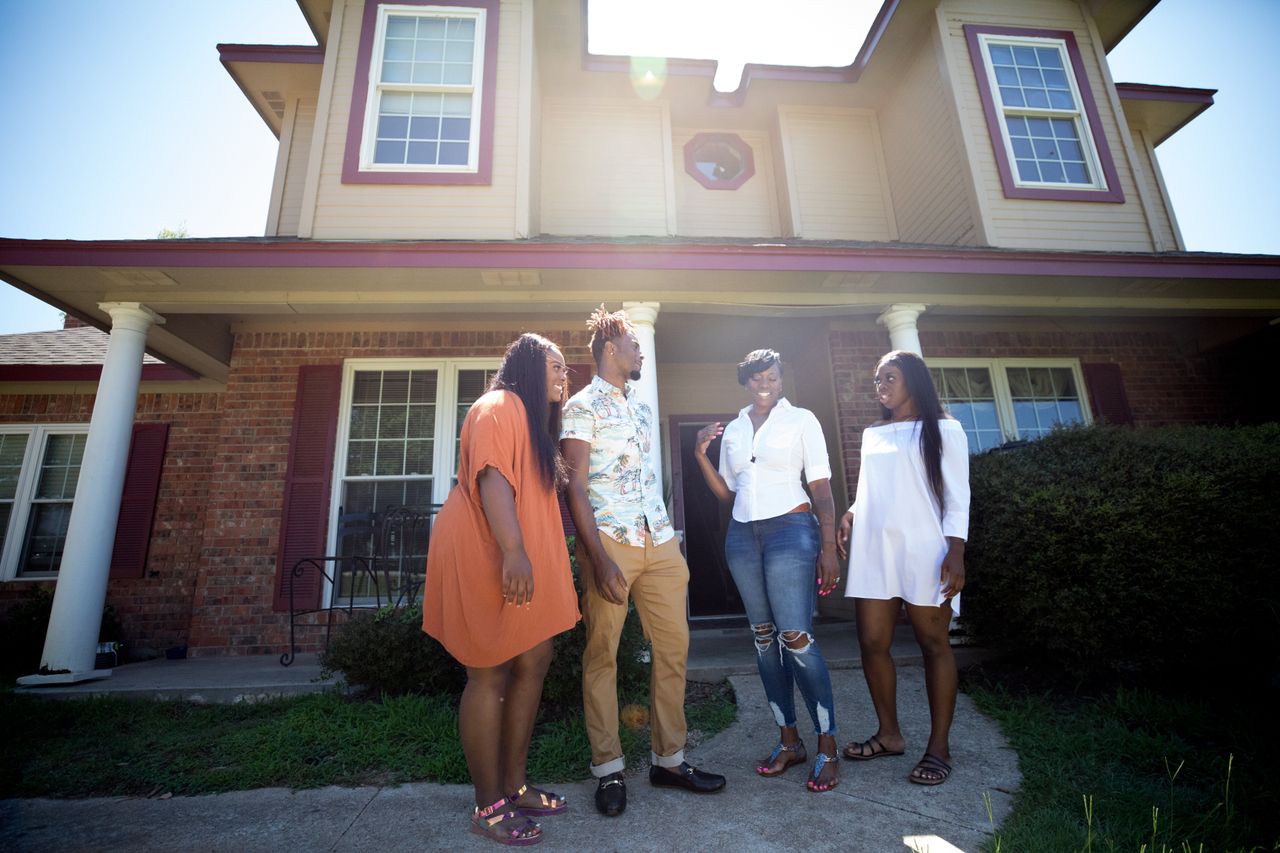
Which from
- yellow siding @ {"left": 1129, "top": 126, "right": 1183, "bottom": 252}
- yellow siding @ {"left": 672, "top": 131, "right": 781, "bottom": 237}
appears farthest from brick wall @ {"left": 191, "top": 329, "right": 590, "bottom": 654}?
yellow siding @ {"left": 1129, "top": 126, "right": 1183, "bottom": 252}

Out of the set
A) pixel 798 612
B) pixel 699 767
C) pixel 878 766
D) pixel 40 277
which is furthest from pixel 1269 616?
pixel 40 277

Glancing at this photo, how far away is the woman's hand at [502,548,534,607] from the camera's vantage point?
187cm

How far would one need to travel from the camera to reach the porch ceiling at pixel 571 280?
4.50 meters

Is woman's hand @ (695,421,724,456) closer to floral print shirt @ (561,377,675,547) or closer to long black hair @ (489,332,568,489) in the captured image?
floral print shirt @ (561,377,675,547)

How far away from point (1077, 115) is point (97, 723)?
31.5ft

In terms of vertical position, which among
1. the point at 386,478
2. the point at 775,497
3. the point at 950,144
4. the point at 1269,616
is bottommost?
the point at 1269,616

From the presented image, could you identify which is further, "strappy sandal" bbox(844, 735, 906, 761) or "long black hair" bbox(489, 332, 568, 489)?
"strappy sandal" bbox(844, 735, 906, 761)

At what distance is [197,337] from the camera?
5.40 m

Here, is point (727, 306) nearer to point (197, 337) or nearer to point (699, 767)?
point (699, 767)

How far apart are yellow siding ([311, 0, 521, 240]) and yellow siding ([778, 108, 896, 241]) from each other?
129 inches

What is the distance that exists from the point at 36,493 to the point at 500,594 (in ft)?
24.0

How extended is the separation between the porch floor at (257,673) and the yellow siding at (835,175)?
464cm

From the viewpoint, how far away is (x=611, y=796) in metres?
2.19

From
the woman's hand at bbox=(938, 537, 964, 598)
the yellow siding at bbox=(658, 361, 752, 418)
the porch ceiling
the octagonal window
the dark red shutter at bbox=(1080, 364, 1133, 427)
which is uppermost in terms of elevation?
the octagonal window
